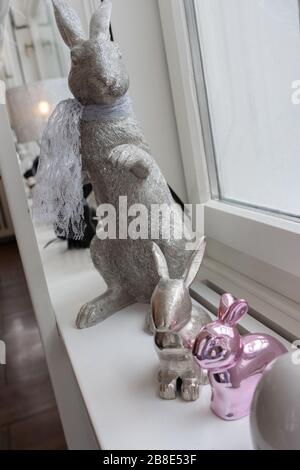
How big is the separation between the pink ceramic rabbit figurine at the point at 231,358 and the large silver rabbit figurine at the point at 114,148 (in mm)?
153

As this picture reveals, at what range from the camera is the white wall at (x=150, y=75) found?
0.67 metres

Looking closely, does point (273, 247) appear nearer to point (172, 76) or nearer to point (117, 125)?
point (117, 125)

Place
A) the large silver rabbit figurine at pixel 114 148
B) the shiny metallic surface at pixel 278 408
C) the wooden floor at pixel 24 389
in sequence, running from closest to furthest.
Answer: the shiny metallic surface at pixel 278 408, the large silver rabbit figurine at pixel 114 148, the wooden floor at pixel 24 389

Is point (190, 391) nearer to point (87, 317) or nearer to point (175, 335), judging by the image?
point (175, 335)

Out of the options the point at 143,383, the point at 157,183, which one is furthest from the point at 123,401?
the point at 157,183

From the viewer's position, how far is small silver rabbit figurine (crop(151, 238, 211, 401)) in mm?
359

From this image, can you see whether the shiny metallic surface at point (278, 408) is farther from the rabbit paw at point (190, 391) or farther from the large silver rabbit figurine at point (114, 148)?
the large silver rabbit figurine at point (114, 148)

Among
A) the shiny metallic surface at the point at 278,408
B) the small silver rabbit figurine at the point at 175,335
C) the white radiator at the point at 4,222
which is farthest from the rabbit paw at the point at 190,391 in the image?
the white radiator at the point at 4,222

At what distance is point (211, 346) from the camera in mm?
316

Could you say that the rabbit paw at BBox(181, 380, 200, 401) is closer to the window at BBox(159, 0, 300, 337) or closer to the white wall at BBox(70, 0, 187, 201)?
the window at BBox(159, 0, 300, 337)

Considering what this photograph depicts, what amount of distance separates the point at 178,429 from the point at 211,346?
0.09m

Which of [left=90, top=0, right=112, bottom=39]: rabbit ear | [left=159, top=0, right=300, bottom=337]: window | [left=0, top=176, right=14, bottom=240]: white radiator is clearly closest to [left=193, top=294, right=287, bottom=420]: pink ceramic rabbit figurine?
[left=159, top=0, right=300, bottom=337]: window

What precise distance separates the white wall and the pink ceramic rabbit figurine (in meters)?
0.40

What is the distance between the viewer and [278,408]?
25 cm
